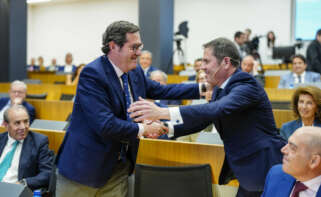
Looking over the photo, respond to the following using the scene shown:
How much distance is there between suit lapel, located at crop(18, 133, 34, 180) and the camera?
111 inches

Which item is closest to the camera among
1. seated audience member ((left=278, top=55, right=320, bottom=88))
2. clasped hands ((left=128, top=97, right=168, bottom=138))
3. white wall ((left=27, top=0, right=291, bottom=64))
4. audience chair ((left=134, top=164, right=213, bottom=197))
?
clasped hands ((left=128, top=97, right=168, bottom=138))

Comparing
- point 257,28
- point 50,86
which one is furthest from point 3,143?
point 257,28

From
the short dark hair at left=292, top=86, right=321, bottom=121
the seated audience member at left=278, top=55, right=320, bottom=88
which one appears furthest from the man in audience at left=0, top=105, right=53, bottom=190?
the seated audience member at left=278, top=55, right=320, bottom=88

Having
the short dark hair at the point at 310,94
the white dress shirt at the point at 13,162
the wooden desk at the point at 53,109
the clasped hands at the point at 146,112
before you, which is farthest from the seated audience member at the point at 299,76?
the clasped hands at the point at 146,112

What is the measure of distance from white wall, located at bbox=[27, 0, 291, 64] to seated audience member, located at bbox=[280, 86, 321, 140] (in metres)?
7.70

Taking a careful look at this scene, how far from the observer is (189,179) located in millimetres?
1967

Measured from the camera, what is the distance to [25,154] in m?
2.87

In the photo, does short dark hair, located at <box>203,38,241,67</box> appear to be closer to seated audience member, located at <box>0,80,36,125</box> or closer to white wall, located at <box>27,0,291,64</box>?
seated audience member, located at <box>0,80,36,125</box>

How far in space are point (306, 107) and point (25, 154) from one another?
244 cm

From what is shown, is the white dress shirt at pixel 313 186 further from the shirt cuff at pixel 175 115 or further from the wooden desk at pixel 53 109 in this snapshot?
the wooden desk at pixel 53 109

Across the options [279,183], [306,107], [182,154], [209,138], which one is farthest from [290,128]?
[279,183]

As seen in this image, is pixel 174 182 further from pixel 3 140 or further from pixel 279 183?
pixel 3 140

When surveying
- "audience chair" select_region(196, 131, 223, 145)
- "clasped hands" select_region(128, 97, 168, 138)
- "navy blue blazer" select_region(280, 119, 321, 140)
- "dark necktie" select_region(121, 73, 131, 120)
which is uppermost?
"dark necktie" select_region(121, 73, 131, 120)

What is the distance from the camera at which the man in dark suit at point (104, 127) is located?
5.40 ft
